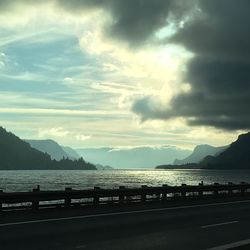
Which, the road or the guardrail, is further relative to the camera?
the guardrail

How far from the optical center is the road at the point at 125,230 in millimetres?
11617

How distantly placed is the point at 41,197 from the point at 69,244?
820cm

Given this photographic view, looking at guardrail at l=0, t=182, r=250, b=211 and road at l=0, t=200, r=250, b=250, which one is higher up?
guardrail at l=0, t=182, r=250, b=211

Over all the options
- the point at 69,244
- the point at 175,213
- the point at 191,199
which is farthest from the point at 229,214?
the point at 69,244

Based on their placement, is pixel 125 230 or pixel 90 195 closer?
pixel 125 230

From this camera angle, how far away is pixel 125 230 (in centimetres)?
1426

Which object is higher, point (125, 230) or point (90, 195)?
point (90, 195)

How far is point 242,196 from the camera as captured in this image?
105ft

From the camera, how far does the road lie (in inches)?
457

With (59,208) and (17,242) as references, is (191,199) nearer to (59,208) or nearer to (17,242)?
(59,208)

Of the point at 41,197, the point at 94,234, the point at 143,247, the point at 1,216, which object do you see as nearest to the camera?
the point at 143,247

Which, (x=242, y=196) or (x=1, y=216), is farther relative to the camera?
(x=242, y=196)

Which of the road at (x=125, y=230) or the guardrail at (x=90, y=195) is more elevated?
the guardrail at (x=90, y=195)

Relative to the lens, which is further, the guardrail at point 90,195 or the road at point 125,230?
the guardrail at point 90,195
